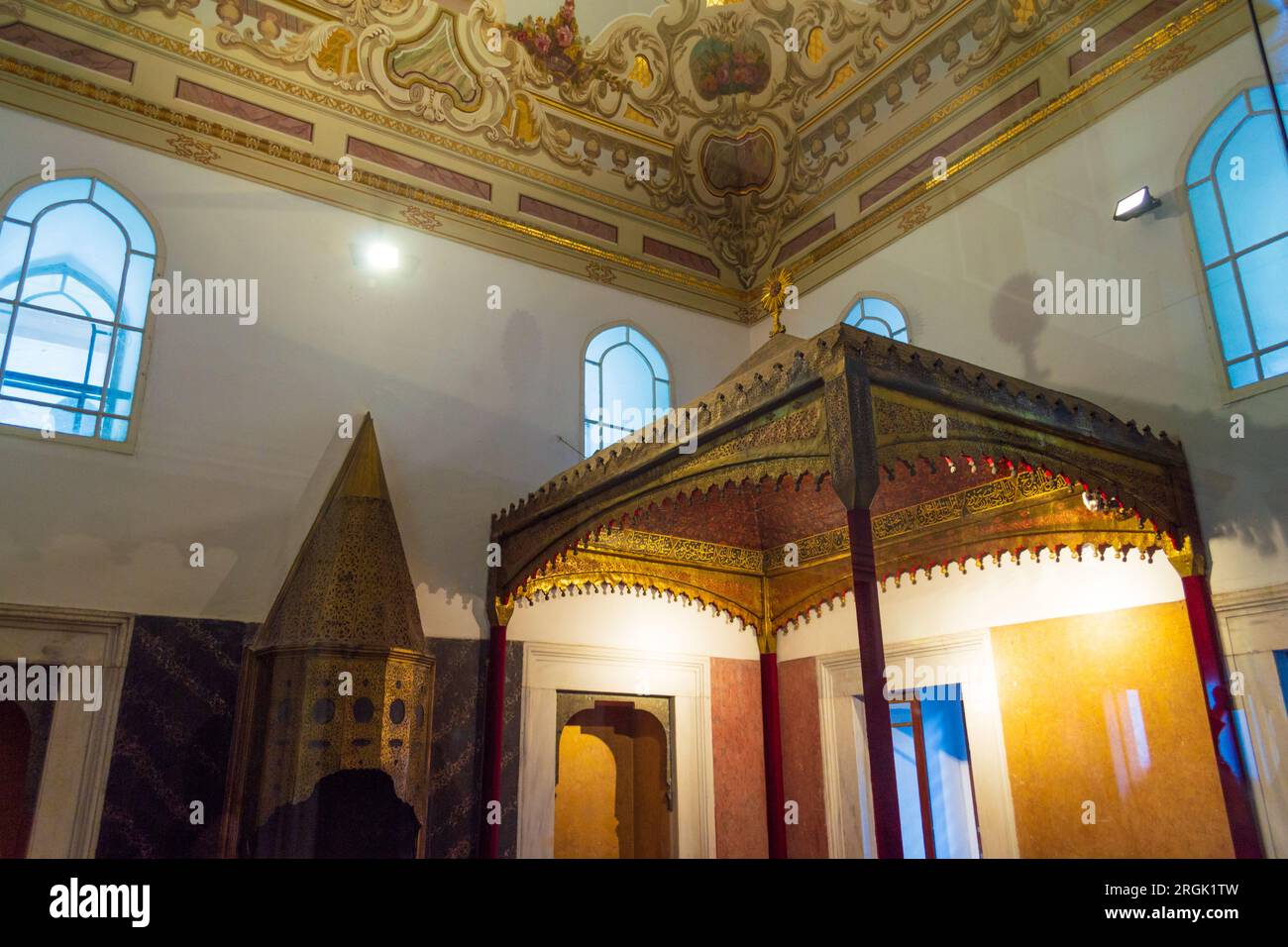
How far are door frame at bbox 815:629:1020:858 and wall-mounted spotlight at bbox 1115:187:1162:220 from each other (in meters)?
2.96

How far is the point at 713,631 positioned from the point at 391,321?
3.81 m

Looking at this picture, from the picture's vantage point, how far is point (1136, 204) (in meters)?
5.16

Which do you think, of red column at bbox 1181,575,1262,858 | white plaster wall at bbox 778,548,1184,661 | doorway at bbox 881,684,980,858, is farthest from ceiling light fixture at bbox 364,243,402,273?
red column at bbox 1181,575,1262,858

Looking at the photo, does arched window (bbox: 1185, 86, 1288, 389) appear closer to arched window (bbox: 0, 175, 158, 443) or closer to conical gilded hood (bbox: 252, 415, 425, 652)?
conical gilded hood (bbox: 252, 415, 425, 652)

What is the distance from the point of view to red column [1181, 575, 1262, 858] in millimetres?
4230

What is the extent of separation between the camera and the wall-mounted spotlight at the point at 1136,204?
5121 mm

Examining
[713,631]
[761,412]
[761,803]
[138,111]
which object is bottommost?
[761,803]

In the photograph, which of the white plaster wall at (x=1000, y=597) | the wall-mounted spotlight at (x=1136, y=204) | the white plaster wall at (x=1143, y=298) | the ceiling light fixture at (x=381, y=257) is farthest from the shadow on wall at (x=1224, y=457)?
the ceiling light fixture at (x=381, y=257)

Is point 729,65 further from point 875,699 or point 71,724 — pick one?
point 71,724

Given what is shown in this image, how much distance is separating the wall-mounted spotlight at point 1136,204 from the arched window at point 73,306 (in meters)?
6.47

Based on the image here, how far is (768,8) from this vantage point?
24.2 feet
